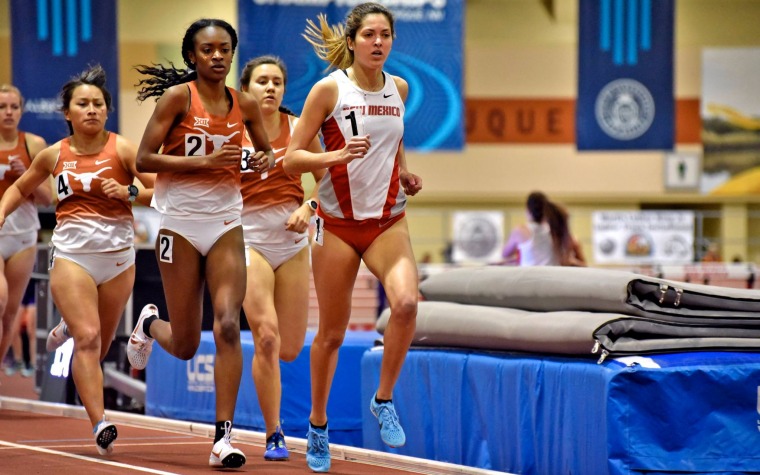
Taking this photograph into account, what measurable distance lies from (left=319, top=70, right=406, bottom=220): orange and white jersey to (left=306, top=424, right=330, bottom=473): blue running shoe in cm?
106

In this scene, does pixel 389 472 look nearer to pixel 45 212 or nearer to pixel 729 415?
pixel 729 415

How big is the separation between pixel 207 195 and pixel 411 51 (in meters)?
8.45

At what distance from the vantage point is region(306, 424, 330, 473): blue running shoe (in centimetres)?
579

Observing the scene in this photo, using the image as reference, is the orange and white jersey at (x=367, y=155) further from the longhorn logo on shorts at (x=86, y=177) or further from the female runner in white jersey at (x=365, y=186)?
the longhorn logo on shorts at (x=86, y=177)

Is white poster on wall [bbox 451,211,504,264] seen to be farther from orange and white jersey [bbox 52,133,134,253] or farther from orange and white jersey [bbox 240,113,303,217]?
orange and white jersey [bbox 52,133,134,253]

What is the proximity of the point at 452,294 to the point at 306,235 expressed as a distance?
34.8 inches

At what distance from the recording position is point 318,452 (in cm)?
584

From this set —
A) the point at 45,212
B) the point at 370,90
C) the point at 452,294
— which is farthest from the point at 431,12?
the point at 370,90

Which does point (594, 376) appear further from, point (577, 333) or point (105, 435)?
point (105, 435)

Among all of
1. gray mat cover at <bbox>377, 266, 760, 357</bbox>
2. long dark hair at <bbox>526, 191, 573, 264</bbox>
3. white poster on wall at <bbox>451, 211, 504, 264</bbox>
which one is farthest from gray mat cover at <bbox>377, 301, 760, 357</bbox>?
white poster on wall at <bbox>451, 211, 504, 264</bbox>

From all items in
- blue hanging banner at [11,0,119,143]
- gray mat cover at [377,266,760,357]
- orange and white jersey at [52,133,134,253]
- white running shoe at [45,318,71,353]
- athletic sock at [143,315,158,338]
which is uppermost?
blue hanging banner at [11,0,119,143]

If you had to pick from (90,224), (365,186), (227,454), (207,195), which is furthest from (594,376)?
(90,224)

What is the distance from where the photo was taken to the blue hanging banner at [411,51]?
13.5m

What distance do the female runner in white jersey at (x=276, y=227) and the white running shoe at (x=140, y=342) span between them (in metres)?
0.67
